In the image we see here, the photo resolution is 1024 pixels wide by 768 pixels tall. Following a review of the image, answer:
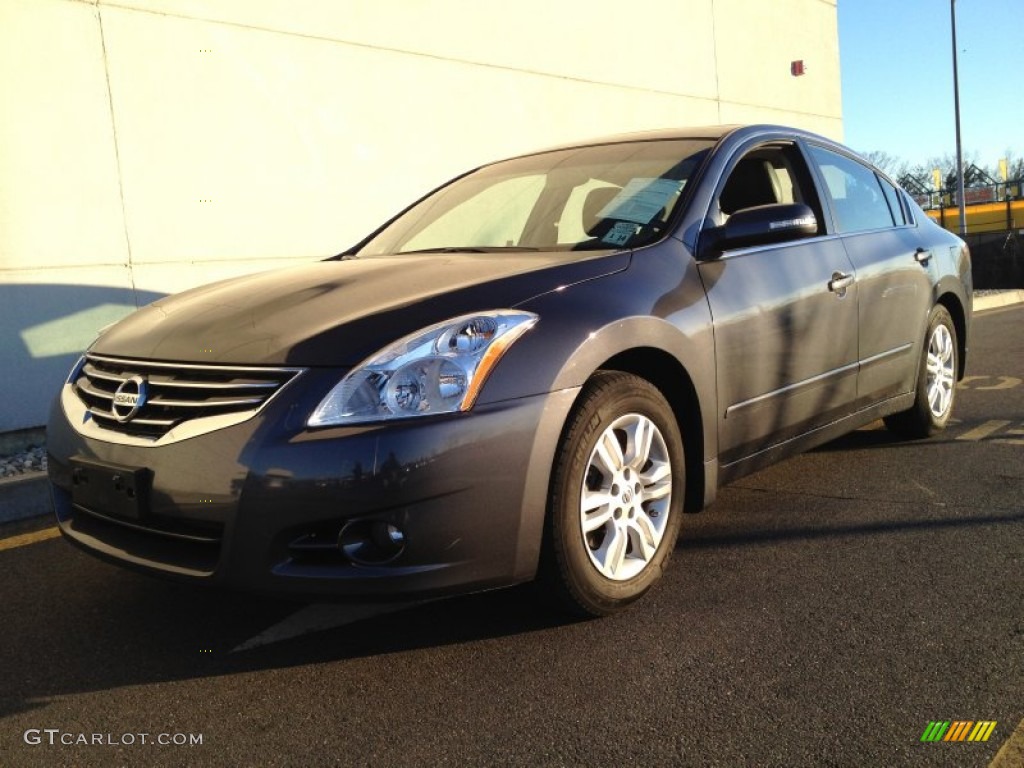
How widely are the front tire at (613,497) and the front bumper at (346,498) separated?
0.13 metres

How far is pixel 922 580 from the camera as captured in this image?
3.10 metres

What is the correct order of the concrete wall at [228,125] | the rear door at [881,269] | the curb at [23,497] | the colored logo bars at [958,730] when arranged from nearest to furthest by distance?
the colored logo bars at [958,730] < the rear door at [881,269] < the curb at [23,497] < the concrete wall at [228,125]

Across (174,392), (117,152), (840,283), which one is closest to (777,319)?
(840,283)

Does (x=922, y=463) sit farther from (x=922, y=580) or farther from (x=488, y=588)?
(x=488, y=588)

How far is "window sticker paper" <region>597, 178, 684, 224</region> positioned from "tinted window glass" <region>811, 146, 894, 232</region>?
1.07 meters

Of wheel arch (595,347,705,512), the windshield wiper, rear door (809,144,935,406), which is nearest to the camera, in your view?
wheel arch (595,347,705,512)

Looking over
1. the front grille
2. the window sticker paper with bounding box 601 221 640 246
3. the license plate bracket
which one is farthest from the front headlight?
the window sticker paper with bounding box 601 221 640 246

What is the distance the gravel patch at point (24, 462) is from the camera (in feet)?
16.3

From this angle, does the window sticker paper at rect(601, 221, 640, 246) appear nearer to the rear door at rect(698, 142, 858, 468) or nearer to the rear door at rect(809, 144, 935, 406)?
the rear door at rect(698, 142, 858, 468)

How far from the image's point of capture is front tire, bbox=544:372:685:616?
2.67 meters

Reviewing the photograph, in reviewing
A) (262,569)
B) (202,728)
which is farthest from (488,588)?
(202,728)

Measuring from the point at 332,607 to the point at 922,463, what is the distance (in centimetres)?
297

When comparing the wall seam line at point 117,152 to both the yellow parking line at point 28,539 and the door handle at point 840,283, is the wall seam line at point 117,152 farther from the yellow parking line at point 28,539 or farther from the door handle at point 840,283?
the door handle at point 840,283

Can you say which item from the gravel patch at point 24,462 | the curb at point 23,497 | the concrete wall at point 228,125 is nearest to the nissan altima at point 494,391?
the curb at point 23,497
